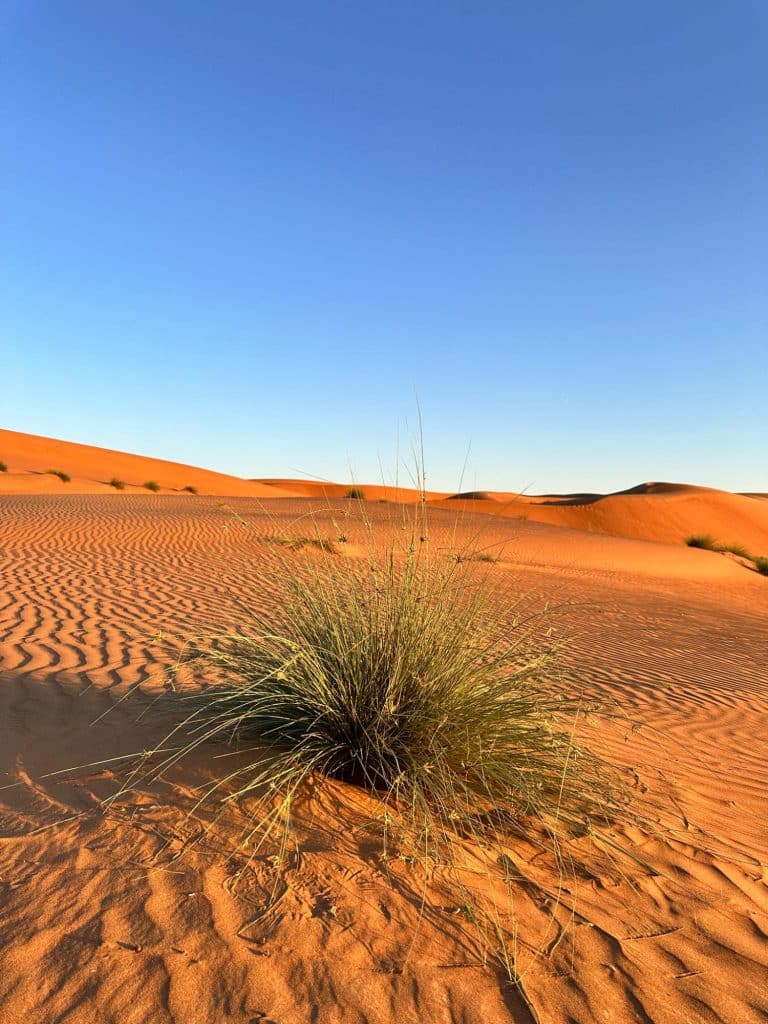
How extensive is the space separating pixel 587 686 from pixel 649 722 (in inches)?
47.1

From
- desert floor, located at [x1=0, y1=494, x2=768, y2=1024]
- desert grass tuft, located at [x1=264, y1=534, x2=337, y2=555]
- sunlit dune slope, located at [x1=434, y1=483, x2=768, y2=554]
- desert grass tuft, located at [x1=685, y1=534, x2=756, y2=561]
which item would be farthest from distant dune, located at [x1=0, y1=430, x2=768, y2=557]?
desert floor, located at [x1=0, y1=494, x2=768, y2=1024]

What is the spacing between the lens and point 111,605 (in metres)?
9.55

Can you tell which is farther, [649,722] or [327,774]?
[649,722]

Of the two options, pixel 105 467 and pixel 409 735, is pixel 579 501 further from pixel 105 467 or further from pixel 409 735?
pixel 409 735

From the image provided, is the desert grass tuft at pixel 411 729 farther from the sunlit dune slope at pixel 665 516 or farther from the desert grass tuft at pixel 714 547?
the sunlit dune slope at pixel 665 516

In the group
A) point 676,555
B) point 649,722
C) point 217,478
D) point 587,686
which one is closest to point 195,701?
point 649,722

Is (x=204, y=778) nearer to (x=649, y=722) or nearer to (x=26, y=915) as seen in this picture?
(x=26, y=915)

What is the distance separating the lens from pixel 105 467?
5253 centimetres

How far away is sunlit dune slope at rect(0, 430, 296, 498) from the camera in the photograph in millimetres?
46719

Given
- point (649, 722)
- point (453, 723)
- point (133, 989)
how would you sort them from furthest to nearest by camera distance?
point (649, 722) → point (453, 723) → point (133, 989)

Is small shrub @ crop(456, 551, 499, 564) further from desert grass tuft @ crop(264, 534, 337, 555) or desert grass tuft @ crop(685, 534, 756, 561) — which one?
→ desert grass tuft @ crop(685, 534, 756, 561)

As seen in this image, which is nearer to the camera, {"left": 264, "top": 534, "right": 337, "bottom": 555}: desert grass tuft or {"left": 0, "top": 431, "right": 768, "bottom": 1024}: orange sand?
{"left": 0, "top": 431, "right": 768, "bottom": 1024}: orange sand

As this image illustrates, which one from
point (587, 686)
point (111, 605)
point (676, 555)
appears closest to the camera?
point (587, 686)

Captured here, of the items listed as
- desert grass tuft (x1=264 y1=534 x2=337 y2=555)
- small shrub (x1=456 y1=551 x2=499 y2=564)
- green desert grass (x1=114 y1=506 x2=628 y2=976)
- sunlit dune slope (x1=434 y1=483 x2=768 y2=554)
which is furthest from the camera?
sunlit dune slope (x1=434 y1=483 x2=768 y2=554)
